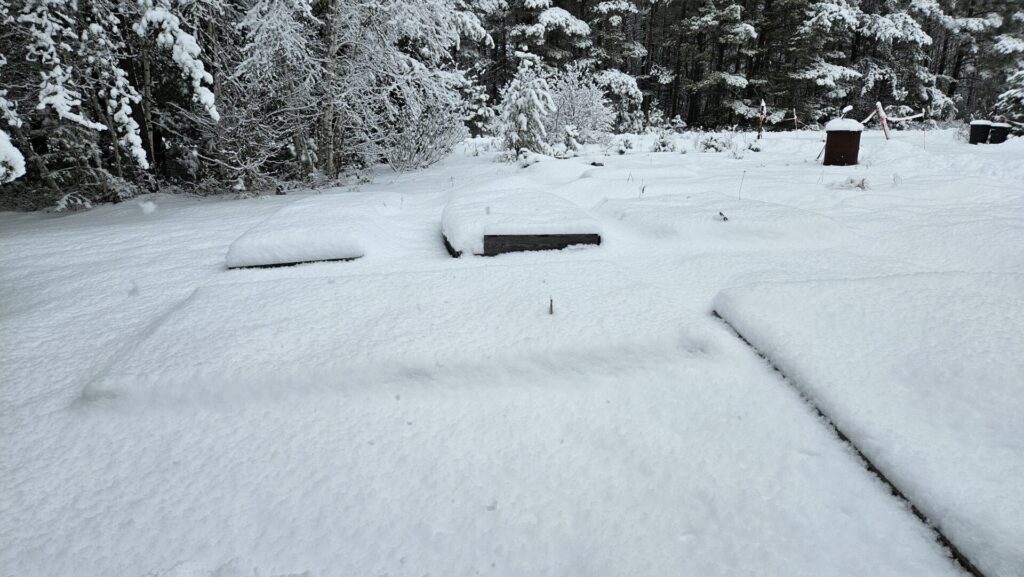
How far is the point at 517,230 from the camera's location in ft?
9.27

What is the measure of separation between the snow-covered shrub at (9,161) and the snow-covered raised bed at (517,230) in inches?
76.8

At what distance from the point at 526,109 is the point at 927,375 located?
259 inches

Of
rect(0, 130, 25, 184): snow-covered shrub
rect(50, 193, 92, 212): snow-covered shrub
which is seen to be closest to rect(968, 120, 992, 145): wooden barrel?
rect(0, 130, 25, 184): snow-covered shrub

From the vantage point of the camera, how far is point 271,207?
4.63 m

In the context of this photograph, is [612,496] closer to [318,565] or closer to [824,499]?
[824,499]

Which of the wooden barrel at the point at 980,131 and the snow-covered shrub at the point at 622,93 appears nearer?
the wooden barrel at the point at 980,131

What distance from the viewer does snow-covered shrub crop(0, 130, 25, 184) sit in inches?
75.7

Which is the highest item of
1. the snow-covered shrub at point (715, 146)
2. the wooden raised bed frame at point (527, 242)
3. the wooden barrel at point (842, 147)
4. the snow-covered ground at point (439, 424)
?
the snow-covered shrub at point (715, 146)

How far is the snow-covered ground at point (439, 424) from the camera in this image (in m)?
1.04

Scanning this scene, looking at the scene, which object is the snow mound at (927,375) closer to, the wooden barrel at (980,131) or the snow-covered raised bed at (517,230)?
the snow-covered raised bed at (517,230)

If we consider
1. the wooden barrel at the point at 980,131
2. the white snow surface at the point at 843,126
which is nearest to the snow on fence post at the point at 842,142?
the white snow surface at the point at 843,126

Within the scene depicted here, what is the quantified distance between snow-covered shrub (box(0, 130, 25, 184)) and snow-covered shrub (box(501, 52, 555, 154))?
19.0 ft

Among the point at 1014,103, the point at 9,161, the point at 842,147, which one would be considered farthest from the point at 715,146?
the point at 9,161

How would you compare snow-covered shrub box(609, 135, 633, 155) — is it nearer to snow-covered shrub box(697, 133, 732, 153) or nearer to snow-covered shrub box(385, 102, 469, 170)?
snow-covered shrub box(697, 133, 732, 153)
